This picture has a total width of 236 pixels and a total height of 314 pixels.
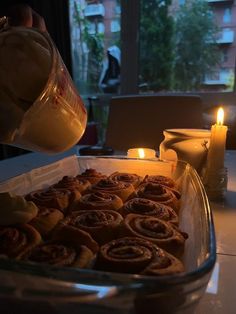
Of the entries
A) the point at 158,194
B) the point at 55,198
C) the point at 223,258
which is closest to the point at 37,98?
the point at 55,198

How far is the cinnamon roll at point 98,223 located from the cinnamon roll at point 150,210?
44mm

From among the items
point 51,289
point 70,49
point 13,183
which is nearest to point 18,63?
point 13,183

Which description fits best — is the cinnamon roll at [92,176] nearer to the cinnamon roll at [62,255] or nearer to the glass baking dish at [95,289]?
the cinnamon roll at [62,255]

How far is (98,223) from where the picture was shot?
1.89ft

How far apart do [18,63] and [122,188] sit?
13.2 inches

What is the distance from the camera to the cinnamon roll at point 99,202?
681mm

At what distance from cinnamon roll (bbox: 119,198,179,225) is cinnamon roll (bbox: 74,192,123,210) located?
0.07 ft

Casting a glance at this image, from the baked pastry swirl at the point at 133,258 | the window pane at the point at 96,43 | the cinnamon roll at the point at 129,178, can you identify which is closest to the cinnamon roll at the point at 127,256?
the baked pastry swirl at the point at 133,258

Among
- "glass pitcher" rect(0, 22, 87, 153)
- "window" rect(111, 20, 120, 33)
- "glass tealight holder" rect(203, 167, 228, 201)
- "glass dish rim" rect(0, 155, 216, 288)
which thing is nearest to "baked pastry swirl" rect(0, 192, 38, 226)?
"glass pitcher" rect(0, 22, 87, 153)

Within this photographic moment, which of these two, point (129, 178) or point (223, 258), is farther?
point (129, 178)

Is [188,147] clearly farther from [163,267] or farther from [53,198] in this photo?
[163,267]

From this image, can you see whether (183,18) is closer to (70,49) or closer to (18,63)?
(70,49)

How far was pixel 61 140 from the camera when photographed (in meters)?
0.70

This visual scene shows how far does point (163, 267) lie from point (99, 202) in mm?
277
